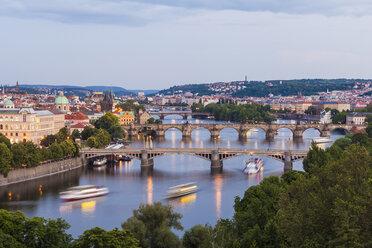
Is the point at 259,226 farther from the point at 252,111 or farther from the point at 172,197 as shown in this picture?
the point at 252,111

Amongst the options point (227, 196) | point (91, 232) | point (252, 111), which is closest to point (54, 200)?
point (227, 196)

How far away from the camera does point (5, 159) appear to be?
90.5 ft

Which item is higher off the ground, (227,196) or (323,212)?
(323,212)

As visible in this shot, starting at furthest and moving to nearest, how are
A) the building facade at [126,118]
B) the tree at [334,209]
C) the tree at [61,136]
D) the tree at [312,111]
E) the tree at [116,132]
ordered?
the tree at [312,111]
the building facade at [126,118]
the tree at [116,132]
the tree at [61,136]
the tree at [334,209]

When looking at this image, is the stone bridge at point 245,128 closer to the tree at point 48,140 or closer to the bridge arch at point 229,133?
the bridge arch at point 229,133

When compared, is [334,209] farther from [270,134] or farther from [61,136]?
[270,134]

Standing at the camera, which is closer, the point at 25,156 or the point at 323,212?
the point at 323,212

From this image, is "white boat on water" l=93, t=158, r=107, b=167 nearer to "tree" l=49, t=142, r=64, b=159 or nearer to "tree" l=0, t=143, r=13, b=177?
"tree" l=49, t=142, r=64, b=159

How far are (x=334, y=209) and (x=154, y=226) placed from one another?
24.5 feet

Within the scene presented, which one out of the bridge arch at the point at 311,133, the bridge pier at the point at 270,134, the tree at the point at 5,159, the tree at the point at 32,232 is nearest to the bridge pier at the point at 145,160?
the tree at the point at 5,159

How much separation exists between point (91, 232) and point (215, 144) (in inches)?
1322

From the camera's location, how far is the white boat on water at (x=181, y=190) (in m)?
26.6

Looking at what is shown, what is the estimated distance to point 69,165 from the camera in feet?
109

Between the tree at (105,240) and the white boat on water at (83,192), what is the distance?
40.4ft
